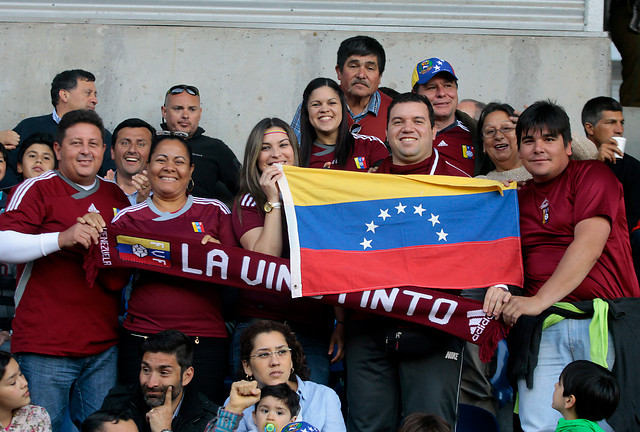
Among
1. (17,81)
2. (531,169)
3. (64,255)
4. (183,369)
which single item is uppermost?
(17,81)

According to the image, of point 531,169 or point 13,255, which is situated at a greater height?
point 531,169

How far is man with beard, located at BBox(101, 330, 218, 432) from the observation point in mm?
5055

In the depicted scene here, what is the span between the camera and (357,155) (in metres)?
6.11

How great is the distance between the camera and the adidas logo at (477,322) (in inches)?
198

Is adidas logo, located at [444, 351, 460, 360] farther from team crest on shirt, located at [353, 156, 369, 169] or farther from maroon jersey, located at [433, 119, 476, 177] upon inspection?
maroon jersey, located at [433, 119, 476, 177]

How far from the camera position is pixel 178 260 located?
17.6ft

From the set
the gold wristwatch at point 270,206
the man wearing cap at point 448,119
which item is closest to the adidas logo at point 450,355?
the gold wristwatch at point 270,206

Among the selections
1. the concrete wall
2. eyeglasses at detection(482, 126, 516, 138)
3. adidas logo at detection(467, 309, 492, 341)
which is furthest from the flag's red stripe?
the concrete wall

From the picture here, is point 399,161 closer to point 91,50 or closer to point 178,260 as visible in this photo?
point 178,260

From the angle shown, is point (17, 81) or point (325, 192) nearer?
point (325, 192)

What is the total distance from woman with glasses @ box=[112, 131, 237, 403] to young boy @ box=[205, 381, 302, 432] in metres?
0.59

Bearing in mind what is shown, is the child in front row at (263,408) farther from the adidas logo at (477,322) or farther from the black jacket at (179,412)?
the adidas logo at (477,322)

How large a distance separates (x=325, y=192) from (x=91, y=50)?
4708 millimetres

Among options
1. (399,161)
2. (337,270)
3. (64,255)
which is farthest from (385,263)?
(64,255)
